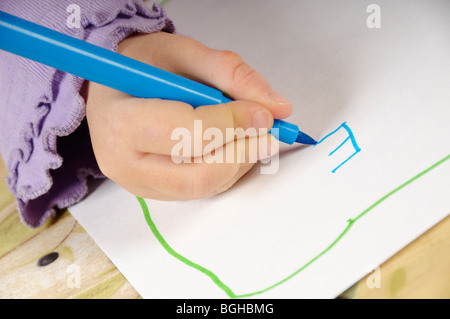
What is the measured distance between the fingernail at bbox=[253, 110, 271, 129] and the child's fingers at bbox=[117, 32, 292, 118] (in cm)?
1

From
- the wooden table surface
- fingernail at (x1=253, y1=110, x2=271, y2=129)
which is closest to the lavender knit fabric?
the wooden table surface

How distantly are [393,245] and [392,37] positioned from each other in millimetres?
212

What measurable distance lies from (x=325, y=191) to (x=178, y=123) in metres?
0.11

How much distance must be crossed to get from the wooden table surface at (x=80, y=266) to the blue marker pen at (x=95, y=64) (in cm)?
13

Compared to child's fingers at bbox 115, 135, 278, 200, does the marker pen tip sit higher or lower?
higher

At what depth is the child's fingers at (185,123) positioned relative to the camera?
320 millimetres

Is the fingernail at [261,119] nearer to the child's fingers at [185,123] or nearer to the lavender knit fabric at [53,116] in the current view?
the child's fingers at [185,123]

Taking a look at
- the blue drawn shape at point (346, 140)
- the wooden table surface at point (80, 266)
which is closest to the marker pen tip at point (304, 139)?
the blue drawn shape at point (346, 140)

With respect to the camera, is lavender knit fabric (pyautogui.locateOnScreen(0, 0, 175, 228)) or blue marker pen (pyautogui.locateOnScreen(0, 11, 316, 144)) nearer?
blue marker pen (pyautogui.locateOnScreen(0, 11, 316, 144))

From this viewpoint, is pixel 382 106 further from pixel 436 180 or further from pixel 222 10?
pixel 222 10

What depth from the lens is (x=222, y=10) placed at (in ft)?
1.77

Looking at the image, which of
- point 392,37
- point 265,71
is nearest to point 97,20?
point 265,71

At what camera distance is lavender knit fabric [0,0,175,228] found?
15.0 inches

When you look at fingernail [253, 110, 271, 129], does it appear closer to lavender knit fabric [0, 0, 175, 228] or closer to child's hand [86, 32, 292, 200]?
child's hand [86, 32, 292, 200]
